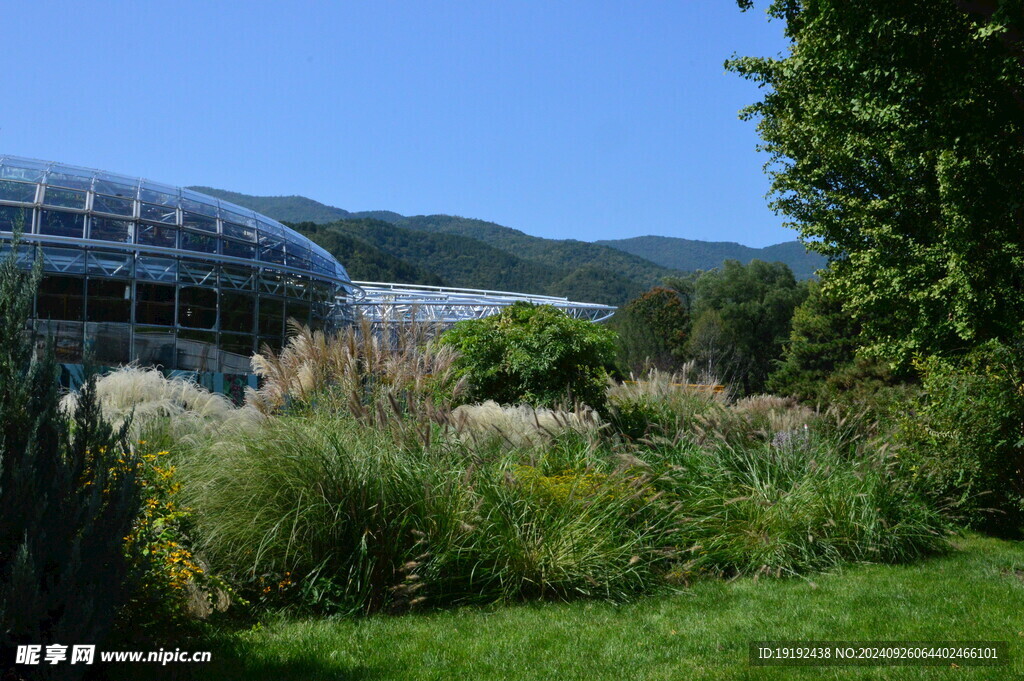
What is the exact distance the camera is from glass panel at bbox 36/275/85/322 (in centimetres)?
Answer: 2256

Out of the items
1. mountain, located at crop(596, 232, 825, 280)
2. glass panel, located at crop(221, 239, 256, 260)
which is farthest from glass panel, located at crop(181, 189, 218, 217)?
mountain, located at crop(596, 232, 825, 280)

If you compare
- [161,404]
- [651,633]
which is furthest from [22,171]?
[651,633]

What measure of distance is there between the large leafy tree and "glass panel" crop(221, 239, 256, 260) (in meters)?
17.2

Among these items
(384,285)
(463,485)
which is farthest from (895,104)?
(384,285)

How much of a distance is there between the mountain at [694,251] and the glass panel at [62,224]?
120m

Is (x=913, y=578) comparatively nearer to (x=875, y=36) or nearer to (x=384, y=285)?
(x=875, y=36)

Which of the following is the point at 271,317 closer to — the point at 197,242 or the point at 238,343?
the point at 238,343

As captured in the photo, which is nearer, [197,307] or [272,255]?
[197,307]

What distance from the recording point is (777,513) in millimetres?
6242

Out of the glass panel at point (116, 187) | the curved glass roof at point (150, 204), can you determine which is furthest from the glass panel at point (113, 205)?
the glass panel at point (116, 187)

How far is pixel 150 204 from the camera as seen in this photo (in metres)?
24.2

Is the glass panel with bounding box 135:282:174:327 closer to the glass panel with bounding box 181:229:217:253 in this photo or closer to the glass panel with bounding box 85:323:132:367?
the glass panel with bounding box 85:323:132:367

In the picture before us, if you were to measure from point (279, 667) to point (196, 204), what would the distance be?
2449 centimetres

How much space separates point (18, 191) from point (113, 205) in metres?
2.41
